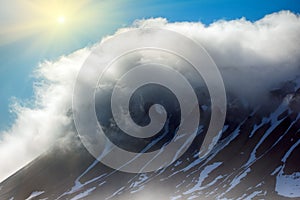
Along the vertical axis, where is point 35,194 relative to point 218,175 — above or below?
above

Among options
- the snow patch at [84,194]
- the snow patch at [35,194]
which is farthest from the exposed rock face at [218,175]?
the snow patch at [35,194]

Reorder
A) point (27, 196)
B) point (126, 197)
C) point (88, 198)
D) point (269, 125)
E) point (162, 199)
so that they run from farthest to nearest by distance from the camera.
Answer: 1. point (269, 125)
2. point (27, 196)
3. point (88, 198)
4. point (126, 197)
5. point (162, 199)

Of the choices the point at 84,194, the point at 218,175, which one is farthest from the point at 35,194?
the point at 218,175

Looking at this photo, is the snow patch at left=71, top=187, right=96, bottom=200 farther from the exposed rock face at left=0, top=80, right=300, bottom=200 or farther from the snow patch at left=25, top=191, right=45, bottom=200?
the snow patch at left=25, top=191, right=45, bottom=200

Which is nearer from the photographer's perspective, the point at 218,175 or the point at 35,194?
the point at 218,175

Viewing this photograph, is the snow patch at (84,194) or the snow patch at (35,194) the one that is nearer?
the snow patch at (84,194)

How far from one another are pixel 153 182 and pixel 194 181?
59.9ft

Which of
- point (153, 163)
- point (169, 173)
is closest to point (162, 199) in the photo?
point (169, 173)

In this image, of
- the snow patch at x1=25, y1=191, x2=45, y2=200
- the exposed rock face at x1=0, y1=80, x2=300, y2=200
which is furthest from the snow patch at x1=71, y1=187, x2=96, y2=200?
the snow patch at x1=25, y1=191, x2=45, y2=200

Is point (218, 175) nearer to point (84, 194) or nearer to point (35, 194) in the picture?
point (84, 194)

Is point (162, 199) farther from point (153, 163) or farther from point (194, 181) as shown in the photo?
point (153, 163)

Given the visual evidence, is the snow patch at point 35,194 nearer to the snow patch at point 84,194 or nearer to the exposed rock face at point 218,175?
the exposed rock face at point 218,175

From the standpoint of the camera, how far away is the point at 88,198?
152125 millimetres

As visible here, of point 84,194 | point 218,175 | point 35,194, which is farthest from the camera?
point 35,194
